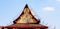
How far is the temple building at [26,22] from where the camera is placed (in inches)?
1015

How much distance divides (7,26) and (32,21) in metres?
2.96

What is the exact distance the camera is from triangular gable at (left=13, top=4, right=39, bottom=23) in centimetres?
2673

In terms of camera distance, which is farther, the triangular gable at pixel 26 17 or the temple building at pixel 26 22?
the triangular gable at pixel 26 17

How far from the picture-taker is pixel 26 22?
2659cm

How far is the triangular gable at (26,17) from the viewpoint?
87.7 ft

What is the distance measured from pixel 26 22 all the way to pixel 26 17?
835mm

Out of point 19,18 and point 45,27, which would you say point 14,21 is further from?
point 45,27

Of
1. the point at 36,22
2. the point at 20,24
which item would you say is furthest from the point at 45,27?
the point at 20,24

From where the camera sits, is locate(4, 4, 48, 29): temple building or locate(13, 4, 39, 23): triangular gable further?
locate(13, 4, 39, 23): triangular gable

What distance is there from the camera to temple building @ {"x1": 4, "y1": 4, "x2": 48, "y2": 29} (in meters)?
25.8

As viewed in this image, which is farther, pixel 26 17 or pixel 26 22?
pixel 26 17

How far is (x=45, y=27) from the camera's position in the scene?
85.0 feet

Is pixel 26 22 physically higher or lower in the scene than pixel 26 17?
lower

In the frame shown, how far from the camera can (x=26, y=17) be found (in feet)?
89.2
